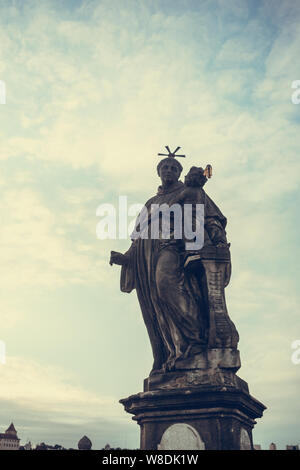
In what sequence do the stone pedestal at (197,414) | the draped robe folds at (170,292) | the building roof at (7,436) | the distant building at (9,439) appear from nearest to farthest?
the stone pedestal at (197,414) < the draped robe folds at (170,292) < the distant building at (9,439) < the building roof at (7,436)

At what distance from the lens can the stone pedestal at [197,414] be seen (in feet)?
27.3

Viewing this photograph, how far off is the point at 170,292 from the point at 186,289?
33 centimetres

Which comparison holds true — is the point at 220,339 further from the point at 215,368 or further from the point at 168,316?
the point at 168,316

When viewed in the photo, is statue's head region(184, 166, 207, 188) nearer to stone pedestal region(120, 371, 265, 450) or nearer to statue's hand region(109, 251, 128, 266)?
statue's hand region(109, 251, 128, 266)

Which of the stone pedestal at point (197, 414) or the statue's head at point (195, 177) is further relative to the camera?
the statue's head at point (195, 177)

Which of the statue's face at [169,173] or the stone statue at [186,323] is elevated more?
the statue's face at [169,173]

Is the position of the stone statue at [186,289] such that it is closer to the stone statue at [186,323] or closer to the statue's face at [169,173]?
the stone statue at [186,323]

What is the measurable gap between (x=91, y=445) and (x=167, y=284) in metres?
5.40

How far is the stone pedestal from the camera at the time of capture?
8.33m

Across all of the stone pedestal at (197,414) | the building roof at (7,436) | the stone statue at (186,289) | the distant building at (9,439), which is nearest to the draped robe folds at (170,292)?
the stone statue at (186,289)

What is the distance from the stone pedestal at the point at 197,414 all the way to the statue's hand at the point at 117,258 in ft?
8.27

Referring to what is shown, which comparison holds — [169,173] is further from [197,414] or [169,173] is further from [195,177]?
[197,414]
